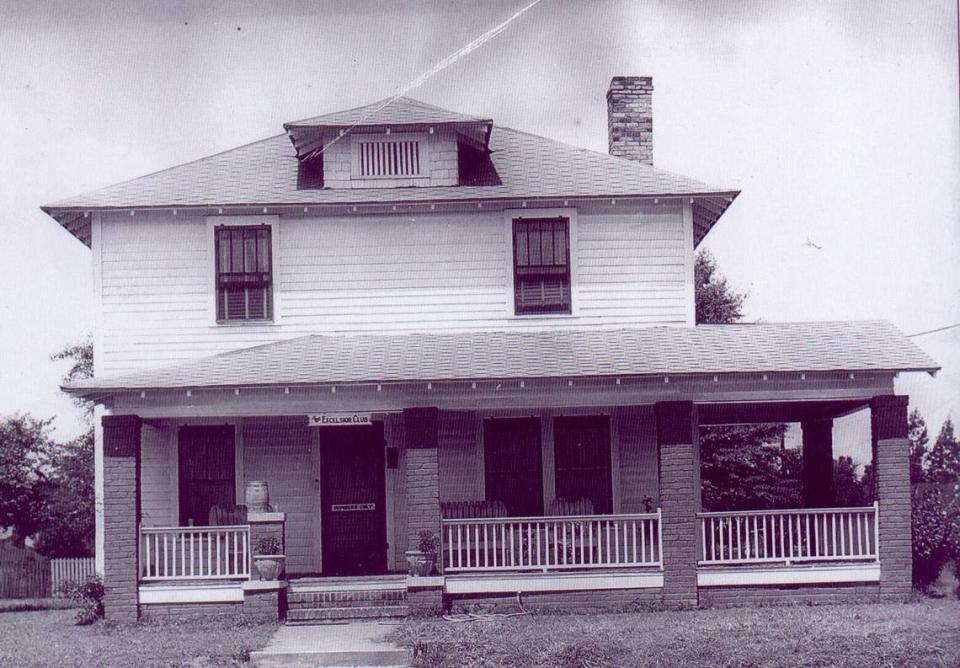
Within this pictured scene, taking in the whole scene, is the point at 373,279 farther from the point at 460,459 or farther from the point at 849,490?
the point at 849,490

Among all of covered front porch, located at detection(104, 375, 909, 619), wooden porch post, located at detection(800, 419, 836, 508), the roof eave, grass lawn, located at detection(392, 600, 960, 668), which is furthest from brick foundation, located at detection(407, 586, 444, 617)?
wooden porch post, located at detection(800, 419, 836, 508)

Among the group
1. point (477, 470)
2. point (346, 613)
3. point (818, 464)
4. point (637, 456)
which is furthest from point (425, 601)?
point (818, 464)

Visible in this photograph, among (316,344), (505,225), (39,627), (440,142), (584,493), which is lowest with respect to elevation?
(39,627)

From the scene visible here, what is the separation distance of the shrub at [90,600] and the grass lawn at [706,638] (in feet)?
16.4

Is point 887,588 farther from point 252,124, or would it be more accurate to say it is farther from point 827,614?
point 252,124

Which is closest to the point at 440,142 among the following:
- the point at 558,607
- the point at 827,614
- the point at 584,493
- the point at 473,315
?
the point at 473,315

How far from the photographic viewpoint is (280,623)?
15695 millimetres

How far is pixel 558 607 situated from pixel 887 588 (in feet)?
15.6

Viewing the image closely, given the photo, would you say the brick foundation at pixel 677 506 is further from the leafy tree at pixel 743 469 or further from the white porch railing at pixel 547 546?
the leafy tree at pixel 743 469

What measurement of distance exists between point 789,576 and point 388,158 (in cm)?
943

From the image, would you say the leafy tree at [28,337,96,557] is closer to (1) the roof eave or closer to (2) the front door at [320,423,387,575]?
(2) the front door at [320,423,387,575]

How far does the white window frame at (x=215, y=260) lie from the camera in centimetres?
1903

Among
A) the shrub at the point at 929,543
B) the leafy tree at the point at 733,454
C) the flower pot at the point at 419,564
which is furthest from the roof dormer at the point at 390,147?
the leafy tree at the point at 733,454

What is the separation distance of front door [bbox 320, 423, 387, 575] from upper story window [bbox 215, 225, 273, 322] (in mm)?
2423
